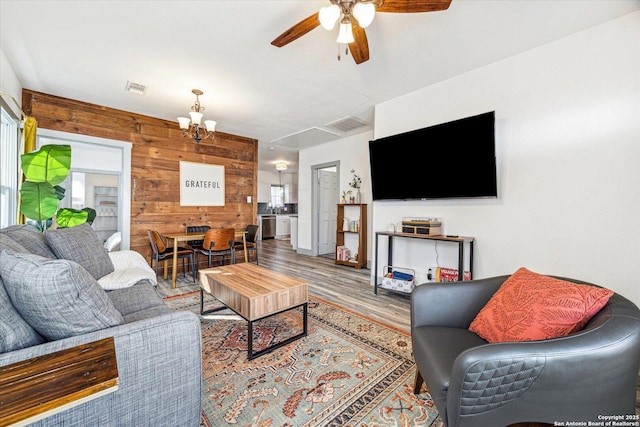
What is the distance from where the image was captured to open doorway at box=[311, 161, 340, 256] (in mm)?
6102

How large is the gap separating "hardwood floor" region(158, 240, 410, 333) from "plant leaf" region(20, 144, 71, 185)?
1757mm

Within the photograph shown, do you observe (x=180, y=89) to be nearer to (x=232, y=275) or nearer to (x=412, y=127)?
(x=232, y=275)

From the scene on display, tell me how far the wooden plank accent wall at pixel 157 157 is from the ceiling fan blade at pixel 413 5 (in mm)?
4130

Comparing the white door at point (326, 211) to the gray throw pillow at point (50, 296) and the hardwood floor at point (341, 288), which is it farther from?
the gray throw pillow at point (50, 296)

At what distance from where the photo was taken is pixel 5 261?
102cm

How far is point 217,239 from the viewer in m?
3.93

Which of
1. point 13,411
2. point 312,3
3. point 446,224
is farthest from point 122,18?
point 446,224

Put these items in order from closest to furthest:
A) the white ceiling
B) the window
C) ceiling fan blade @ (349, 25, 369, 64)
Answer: ceiling fan blade @ (349, 25, 369, 64) → the white ceiling → the window


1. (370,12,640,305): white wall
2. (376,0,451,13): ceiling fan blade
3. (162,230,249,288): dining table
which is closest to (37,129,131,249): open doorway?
(162,230,249,288): dining table

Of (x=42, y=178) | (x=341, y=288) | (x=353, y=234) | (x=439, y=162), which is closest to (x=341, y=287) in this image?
(x=341, y=288)

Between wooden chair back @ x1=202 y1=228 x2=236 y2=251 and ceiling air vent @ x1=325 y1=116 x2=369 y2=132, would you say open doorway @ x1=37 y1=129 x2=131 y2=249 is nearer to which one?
wooden chair back @ x1=202 y1=228 x2=236 y2=251

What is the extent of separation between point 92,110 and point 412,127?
4528mm

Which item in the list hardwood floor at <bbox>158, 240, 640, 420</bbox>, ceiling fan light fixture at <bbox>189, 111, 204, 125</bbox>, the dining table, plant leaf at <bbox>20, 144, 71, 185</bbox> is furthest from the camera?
the dining table

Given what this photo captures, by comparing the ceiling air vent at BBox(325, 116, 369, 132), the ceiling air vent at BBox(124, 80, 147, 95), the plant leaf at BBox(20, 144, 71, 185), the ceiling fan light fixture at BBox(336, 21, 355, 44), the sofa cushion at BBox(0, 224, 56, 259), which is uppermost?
the ceiling air vent at BBox(325, 116, 369, 132)
